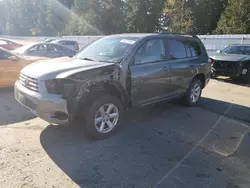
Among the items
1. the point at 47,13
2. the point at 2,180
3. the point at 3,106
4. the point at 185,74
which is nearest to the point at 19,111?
the point at 3,106

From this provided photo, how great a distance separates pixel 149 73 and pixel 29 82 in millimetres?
2182

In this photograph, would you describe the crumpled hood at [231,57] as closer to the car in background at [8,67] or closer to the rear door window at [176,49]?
the rear door window at [176,49]

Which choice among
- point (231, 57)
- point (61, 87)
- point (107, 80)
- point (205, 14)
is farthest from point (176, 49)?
point (205, 14)

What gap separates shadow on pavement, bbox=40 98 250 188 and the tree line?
20035 millimetres

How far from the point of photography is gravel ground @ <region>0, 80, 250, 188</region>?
9.26ft

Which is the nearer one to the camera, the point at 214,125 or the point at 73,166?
the point at 73,166

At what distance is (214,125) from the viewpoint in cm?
474

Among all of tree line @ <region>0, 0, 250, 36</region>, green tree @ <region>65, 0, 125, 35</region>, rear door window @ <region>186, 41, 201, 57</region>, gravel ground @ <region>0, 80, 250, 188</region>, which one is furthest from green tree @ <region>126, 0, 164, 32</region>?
gravel ground @ <region>0, 80, 250, 188</region>

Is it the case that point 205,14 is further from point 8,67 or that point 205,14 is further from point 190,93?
point 8,67

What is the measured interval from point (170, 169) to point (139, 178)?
516mm

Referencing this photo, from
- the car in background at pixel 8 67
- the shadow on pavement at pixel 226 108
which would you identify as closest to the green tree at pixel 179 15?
the shadow on pavement at pixel 226 108

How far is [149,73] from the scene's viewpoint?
14.0ft

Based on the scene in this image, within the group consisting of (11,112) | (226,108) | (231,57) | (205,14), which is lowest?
(226,108)

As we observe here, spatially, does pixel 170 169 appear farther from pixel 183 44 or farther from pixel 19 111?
pixel 19 111
